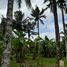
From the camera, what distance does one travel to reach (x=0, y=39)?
35281 mm

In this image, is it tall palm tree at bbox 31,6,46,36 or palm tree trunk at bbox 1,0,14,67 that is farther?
tall palm tree at bbox 31,6,46,36

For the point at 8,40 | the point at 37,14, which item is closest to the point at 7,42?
the point at 8,40

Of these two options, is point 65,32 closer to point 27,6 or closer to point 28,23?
point 28,23

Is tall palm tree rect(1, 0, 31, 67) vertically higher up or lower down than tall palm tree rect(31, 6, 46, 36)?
lower down

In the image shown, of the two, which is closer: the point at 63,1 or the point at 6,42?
the point at 6,42

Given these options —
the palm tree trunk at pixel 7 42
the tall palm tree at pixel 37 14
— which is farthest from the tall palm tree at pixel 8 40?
the tall palm tree at pixel 37 14

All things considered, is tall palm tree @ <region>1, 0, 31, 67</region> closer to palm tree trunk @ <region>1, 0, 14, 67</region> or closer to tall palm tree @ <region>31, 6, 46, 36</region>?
palm tree trunk @ <region>1, 0, 14, 67</region>

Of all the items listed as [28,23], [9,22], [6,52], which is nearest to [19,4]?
[9,22]

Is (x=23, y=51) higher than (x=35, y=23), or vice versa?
(x=35, y=23)

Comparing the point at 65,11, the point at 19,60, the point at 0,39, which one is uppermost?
the point at 65,11

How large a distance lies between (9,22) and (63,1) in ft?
104

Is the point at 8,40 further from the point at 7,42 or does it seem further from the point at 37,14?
the point at 37,14

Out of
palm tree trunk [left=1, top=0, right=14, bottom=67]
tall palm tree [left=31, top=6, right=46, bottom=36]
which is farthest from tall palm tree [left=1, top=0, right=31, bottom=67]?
tall palm tree [left=31, top=6, right=46, bottom=36]

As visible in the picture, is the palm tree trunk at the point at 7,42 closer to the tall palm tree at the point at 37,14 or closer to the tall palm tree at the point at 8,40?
the tall palm tree at the point at 8,40
